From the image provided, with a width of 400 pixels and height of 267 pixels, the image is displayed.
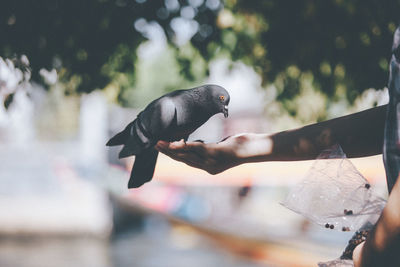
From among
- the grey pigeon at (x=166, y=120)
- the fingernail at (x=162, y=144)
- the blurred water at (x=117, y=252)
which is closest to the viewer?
the grey pigeon at (x=166, y=120)

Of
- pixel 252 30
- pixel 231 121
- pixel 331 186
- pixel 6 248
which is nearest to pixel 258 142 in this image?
pixel 331 186

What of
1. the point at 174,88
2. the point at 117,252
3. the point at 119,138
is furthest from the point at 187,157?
the point at 117,252

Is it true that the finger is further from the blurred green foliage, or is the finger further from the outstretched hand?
the blurred green foliage

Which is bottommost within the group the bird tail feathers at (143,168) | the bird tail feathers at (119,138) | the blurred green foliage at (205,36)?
the bird tail feathers at (143,168)

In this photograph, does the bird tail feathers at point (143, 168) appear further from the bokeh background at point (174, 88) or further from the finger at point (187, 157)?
the bokeh background at point (174, 88)

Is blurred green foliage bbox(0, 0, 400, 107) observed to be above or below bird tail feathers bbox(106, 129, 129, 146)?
above

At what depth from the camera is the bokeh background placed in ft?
11.0

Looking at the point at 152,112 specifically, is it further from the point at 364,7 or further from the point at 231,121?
the point at 231,121

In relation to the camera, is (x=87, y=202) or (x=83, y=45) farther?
(x=87, y=202)

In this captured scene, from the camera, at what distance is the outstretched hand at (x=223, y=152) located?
5.25ft

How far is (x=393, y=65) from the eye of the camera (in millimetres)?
1234

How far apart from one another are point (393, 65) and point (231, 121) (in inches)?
1383

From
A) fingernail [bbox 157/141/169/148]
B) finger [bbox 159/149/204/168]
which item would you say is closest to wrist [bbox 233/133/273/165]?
finger [bbox 159/149/204/168]

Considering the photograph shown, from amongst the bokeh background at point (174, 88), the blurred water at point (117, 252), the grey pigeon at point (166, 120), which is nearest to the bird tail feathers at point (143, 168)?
the grey pigeon at point (166, 120)
